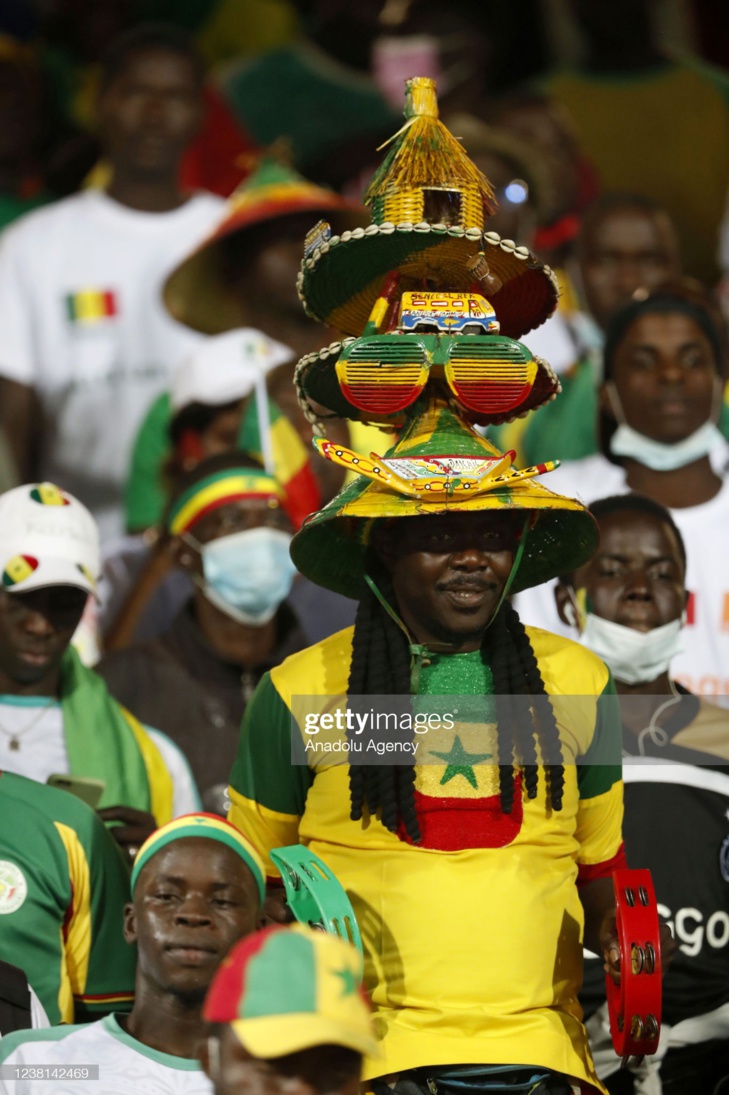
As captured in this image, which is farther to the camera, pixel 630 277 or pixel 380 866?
pixel 630 277

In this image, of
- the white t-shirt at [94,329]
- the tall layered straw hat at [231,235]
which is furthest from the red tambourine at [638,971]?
the tall layered straw hat at [231,235]

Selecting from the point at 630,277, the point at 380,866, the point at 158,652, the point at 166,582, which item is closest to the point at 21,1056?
the point at 380,866

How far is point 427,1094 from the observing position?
4.07 metres

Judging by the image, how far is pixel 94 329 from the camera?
8.70m

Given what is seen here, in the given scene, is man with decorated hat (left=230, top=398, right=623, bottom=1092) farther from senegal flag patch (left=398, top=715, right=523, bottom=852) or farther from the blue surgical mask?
the blue surgical mask

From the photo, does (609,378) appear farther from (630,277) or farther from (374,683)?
(374,683)

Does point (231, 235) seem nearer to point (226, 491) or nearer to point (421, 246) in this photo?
point (226, 491)

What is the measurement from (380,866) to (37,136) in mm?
6390

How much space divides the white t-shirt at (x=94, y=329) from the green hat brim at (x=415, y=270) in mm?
3856

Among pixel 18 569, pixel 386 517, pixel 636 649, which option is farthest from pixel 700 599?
pixel 386 517

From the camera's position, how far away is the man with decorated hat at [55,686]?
564cm

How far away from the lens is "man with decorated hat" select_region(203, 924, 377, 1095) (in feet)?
10.1

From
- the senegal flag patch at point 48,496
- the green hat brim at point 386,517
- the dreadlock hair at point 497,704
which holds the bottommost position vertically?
the dreadlock hair at point 497,704

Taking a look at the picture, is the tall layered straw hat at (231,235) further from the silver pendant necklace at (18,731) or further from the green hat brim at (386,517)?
the green hat brim at (386,517)
